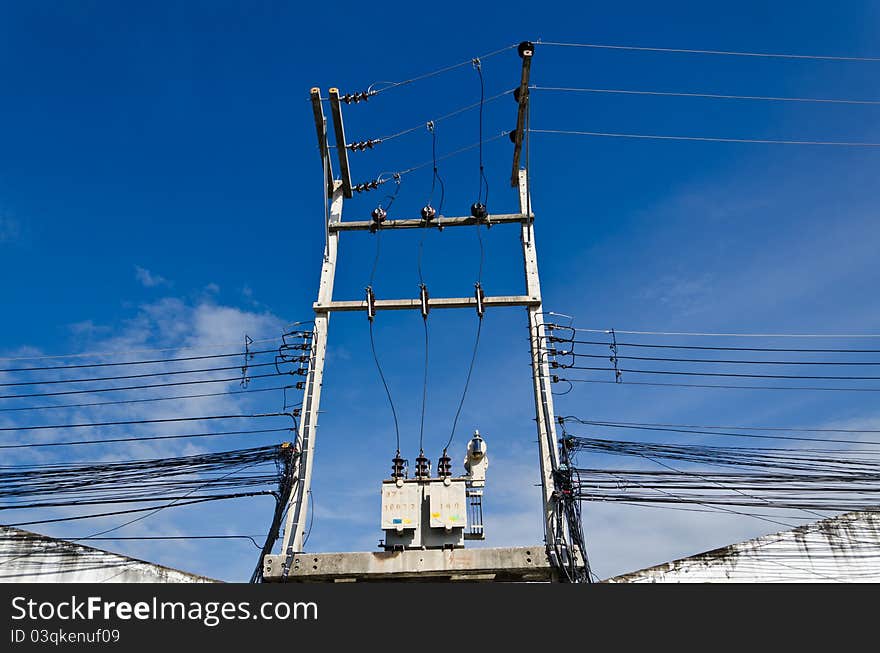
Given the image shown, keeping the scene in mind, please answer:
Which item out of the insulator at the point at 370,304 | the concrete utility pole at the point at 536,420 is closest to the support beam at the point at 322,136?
the concrete utility pole at the point at 536,420

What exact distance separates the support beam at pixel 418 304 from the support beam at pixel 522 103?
9.63 feet

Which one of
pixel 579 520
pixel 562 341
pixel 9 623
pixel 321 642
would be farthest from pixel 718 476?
pixel 9 623

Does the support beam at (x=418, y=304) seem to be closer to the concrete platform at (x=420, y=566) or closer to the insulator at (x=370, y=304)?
the insulator at (x=370, y=304)

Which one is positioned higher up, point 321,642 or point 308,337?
point 308,337

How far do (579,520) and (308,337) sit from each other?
17.8 ft

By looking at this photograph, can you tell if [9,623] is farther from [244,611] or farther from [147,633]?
[244,611]

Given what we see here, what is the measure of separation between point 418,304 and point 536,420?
2.95 metres

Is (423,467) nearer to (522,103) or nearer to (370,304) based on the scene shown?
(370,304)

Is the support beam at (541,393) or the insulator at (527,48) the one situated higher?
the insulator at (527,48)

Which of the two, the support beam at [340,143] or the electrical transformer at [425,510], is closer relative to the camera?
the electrical transformer at [425,510]

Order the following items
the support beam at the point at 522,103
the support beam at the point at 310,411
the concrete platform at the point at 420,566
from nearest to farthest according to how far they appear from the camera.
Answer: the concrete platform at the point at 420,566 → the support beam at the point at 310,411 → the support beam at the point at 522,103

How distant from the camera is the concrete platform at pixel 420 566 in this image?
824 cm

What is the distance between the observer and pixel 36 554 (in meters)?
11.1

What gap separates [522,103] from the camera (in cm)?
1131
